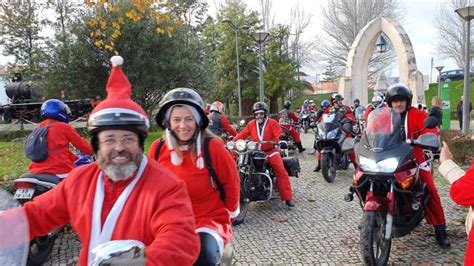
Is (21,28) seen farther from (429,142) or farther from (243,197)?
(429,142)

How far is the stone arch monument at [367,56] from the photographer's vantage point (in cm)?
2286

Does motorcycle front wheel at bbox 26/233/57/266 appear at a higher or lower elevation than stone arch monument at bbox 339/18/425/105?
lower

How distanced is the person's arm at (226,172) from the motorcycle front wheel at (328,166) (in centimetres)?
592

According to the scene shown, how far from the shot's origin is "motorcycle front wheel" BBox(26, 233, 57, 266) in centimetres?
470

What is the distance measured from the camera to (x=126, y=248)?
5.41 feet

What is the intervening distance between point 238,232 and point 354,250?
162 centimetres

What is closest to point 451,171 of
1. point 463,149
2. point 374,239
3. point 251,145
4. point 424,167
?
point 374,239

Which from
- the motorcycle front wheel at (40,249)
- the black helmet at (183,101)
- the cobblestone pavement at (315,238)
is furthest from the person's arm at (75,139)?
the black helmet at (183,101)

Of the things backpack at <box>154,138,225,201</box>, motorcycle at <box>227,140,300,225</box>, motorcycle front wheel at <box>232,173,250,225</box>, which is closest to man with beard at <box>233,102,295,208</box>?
motorcycle at <box>227,140,300,225</box>

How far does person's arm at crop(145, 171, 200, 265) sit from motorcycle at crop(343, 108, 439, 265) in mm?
2653

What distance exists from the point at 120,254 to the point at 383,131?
3406 millimetres

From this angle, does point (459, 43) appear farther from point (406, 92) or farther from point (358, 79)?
point (406, 92)

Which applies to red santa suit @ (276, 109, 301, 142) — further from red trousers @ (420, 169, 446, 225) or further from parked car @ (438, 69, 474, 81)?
parked car @ (438, 69, 474, 81)

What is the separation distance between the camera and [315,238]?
559 cm
